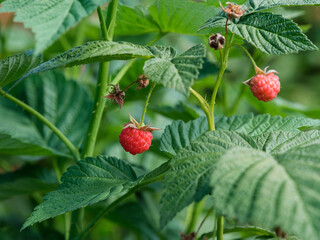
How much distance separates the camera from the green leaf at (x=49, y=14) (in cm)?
48

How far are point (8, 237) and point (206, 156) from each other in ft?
2.24

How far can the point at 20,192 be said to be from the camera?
0.99 meters

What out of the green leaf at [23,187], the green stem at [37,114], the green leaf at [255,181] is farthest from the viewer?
the green leaf at [23,187]

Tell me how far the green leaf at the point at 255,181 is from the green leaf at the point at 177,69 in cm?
9

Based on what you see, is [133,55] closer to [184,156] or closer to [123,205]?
[184,156]

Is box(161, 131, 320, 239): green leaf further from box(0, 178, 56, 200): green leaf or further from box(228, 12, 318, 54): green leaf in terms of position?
box(0, 178, 56, 200): green leaf

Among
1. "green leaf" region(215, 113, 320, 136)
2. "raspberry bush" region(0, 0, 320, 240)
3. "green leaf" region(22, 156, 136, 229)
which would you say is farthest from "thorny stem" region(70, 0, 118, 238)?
"green leaf" region(215, 113, 320, 136)

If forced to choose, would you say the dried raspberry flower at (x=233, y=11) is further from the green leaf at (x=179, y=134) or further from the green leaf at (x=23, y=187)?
the green leaf at (x=23, y=187)

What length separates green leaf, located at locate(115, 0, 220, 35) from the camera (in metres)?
0.82

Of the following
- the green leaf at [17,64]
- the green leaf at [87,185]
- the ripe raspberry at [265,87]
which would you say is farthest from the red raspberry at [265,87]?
the green leaf at [17,64]

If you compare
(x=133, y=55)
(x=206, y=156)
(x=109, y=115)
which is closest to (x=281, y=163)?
(x=206, y=156)

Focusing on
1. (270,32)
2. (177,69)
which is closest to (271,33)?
(270,32)

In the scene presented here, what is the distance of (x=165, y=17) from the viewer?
865 mm

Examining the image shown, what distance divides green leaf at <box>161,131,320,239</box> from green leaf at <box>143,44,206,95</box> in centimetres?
9
